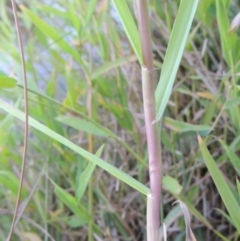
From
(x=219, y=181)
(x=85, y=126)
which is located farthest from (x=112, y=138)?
(x=219, y=181)

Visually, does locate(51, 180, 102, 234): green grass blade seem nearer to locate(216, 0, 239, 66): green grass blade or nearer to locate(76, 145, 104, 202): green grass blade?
locate(76, 145, 104, 202): green grass blade

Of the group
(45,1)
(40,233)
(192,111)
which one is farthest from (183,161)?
(45,1)

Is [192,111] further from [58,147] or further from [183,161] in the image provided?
[58,147]

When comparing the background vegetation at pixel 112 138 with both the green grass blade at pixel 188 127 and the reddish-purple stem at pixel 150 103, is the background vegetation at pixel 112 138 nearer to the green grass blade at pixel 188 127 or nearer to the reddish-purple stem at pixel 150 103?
the green grass blade at pixel 188 127

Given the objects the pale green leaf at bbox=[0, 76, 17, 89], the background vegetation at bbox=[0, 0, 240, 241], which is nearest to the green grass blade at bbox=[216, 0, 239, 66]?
the background vegetation at bbox=[0, 0, 240, 241]

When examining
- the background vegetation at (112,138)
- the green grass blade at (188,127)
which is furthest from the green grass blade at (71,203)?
the green grass blade at (188,127)
